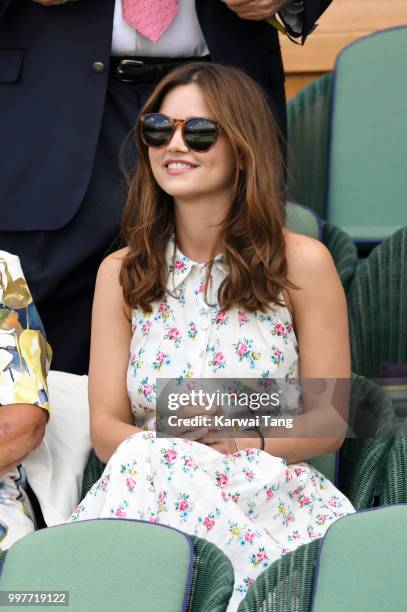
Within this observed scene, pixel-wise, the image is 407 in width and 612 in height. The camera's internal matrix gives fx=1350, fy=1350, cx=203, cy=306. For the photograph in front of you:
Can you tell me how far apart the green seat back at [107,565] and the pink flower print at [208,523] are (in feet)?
0.79

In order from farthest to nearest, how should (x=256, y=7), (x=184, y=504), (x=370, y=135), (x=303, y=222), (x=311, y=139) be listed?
(x=311, y=139), (x=370, y=135), (x=303, y=222), (x=256, y=7), (x=184, y=504)

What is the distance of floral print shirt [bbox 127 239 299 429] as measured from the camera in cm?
276

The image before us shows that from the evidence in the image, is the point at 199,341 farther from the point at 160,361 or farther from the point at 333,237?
the point at 333,237

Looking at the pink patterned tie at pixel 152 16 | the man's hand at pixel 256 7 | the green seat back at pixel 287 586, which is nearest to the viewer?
the green seat back at pixel 287 586

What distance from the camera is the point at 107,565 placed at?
212 cm

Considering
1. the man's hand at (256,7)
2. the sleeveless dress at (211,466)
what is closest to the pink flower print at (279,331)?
the sleeveless dress at (211,466)

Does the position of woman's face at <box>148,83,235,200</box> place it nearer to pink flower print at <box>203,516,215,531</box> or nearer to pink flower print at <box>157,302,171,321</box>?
pink flower print at <box>157,302,171,321</box>

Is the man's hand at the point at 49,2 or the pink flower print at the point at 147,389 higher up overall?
the man's hand at the point at 49,2

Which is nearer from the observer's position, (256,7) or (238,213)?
(238,213)

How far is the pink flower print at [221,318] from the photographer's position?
280 centimetres

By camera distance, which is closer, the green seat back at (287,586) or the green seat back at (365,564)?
the green seat back at (365,564)

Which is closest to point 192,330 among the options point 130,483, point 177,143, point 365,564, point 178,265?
point 178,265

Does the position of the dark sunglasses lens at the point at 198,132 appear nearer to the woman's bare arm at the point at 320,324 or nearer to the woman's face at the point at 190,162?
the woman's face at the point at 190,162

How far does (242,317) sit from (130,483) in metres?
0.53
